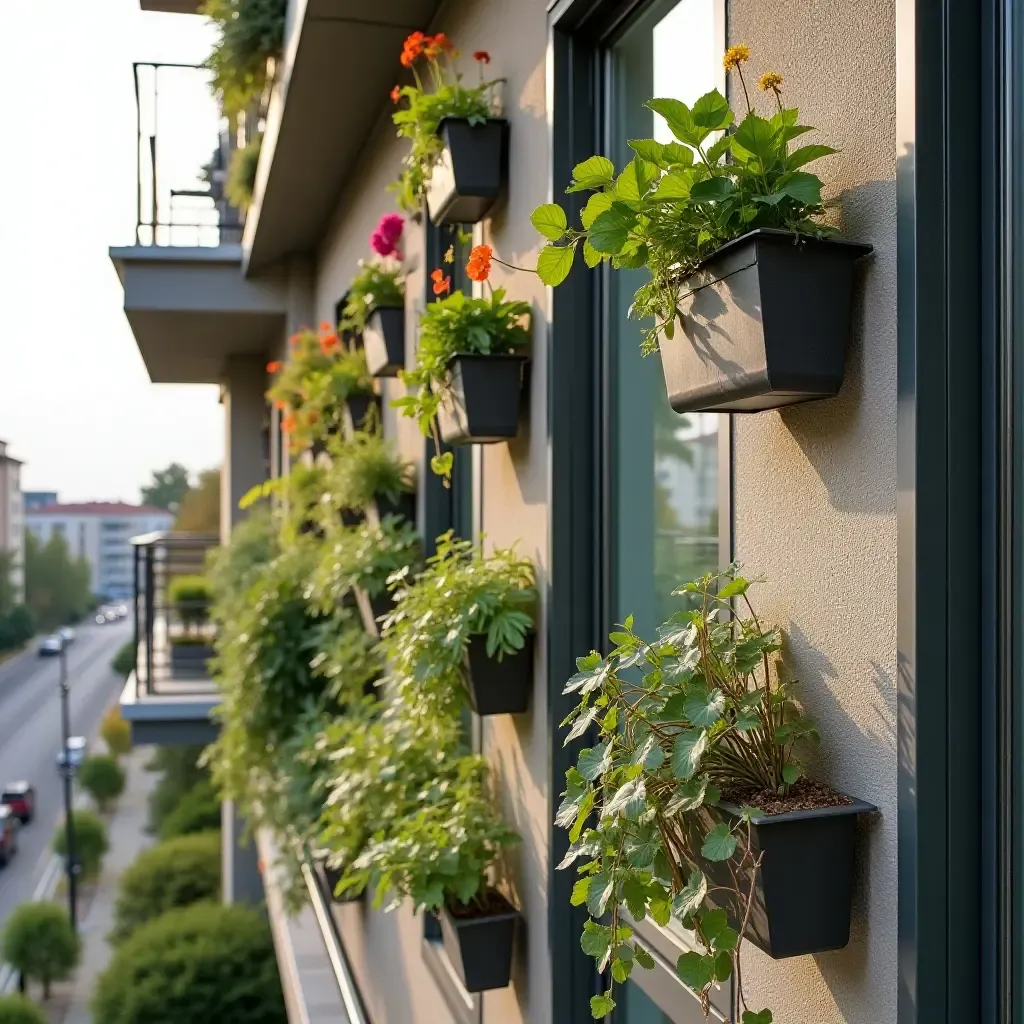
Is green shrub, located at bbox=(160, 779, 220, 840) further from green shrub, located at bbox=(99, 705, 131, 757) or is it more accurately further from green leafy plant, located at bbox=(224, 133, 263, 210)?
green shrub, located at bbox=(99, 705, 131, 757)

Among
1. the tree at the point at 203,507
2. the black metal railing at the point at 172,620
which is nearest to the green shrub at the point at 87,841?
the tree at the point at 203,507

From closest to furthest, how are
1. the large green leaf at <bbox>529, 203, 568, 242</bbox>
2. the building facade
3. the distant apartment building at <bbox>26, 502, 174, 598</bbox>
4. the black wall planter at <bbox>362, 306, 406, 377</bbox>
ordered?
the building facade < the large green leaf at <bbox>529, 203, 568, 242</bbox> < the black wall planter at <bbox>362, 306, 406, 377</bbox> < the distant apartment building at <bbox>26, 502, 174, 598</bbox>

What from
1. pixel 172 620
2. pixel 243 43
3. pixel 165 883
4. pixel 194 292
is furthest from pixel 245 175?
pixel 165 883

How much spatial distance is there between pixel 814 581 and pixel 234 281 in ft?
20.1

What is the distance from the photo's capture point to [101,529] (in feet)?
230

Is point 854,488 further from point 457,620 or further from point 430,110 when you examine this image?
point 430,110

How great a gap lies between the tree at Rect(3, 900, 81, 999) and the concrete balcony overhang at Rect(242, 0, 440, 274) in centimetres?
1707

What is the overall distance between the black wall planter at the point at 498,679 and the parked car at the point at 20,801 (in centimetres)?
3712

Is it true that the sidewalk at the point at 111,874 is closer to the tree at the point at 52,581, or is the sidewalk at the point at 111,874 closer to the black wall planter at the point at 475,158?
the tree at the point at 52,581

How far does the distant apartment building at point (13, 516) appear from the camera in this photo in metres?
53.1

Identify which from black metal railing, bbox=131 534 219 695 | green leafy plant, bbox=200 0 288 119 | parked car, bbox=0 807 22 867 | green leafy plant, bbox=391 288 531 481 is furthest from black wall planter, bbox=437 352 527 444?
parked car, bbox=0 807 22 867

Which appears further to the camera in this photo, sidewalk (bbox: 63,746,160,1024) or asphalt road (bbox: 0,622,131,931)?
asphalt road (bbox: 0,622,131,931)

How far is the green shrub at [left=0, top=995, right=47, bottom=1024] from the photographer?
42.2 feet

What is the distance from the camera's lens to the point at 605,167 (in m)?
1.34
